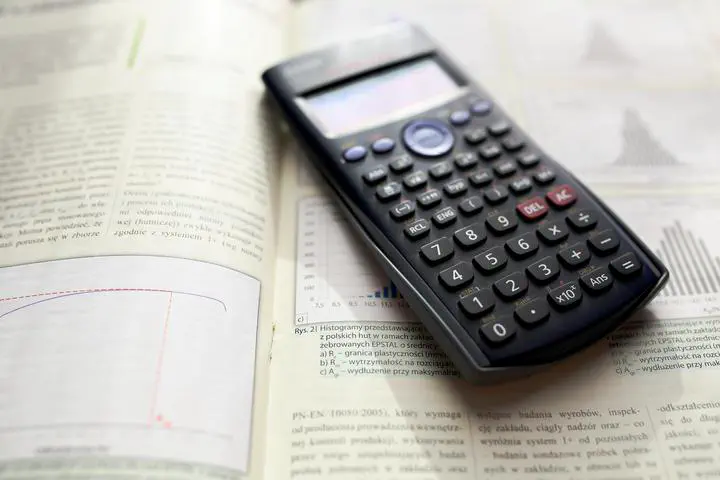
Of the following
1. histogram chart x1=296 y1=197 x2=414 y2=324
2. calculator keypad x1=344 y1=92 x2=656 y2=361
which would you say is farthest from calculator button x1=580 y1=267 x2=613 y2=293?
histogram chart x1=296 y1=197 x2=414 y2=324

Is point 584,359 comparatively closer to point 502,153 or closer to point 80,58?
point 502,153

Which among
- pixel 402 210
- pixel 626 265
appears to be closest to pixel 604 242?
pixel 626 265

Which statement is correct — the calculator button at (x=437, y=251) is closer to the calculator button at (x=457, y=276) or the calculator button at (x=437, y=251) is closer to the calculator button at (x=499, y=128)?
the calculator button at (x=457, y=276)

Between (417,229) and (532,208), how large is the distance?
0.07 meters

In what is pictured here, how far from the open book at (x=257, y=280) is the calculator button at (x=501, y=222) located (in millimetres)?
75

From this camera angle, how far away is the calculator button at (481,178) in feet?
1.37

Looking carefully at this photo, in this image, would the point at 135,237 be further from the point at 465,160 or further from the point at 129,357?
the point at 465,160

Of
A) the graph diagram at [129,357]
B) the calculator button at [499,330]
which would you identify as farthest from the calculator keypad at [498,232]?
the graph diagram at [129,357]

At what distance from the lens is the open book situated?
34 cm

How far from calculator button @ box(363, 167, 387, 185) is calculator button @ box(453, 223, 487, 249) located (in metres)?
0.06

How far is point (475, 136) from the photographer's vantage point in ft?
1.46

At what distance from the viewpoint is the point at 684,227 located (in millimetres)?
435

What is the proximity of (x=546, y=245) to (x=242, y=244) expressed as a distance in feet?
0.61

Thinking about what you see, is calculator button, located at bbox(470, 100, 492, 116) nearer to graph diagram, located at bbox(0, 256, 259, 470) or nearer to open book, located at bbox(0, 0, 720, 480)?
open book, located at bbox(0, 0, 720, 480)
